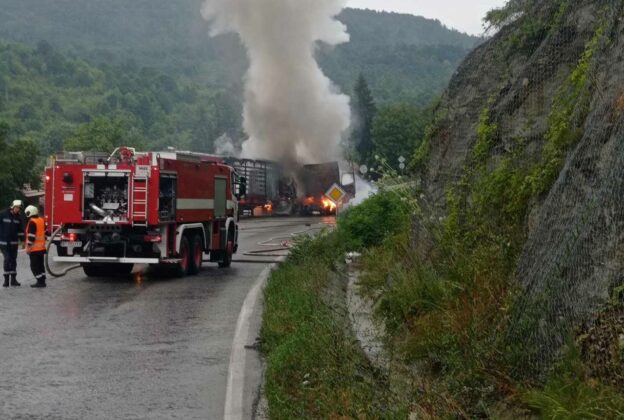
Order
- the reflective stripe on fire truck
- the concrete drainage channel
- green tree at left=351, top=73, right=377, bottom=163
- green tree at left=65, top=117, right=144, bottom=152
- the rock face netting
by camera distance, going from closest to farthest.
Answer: the rock face netting → the concrete drainage channel → the reflective stripe on fire truck → green tree at left=65, top=117, right=144, bottom=152 → green tree at left=351, top=73, right=377, bottom=163

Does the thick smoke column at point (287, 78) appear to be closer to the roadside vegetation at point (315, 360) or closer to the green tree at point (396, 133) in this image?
the roadside vegetation at point (315, 360)

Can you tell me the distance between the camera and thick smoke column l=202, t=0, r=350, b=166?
49.3m

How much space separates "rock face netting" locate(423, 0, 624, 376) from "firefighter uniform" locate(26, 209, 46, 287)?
729cm

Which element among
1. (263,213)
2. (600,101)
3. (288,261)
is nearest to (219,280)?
(288,261)

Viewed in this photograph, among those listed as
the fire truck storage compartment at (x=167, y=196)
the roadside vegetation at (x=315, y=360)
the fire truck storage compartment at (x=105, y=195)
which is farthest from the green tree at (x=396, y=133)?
the roadside vegetation at (x=315, y=360)

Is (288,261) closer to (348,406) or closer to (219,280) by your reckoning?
(219,280)

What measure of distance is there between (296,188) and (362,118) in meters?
65.4

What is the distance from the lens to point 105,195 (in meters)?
18.6

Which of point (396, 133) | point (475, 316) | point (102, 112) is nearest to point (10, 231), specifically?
point (475, 316)

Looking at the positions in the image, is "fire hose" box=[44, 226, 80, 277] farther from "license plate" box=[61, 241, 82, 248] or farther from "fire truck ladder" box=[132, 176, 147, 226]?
"fire truck ladder" box=[132, 176, 147, 226]

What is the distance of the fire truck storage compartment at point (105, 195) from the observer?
60.3ft

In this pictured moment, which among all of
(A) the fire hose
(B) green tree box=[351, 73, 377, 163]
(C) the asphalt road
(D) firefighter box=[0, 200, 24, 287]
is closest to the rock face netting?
(C) the asphalt road

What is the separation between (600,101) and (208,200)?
14.0 m

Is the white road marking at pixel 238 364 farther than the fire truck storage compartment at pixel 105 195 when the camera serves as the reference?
No
